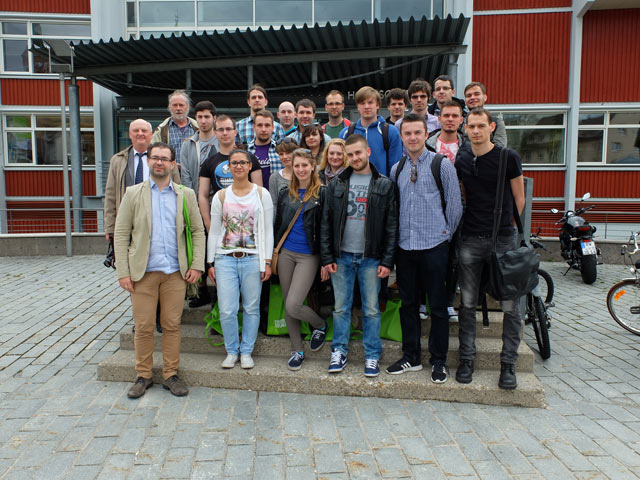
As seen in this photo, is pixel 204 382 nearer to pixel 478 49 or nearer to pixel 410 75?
pixel 410 75

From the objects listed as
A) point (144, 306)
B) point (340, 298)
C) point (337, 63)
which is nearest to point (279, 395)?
point (340, 298)

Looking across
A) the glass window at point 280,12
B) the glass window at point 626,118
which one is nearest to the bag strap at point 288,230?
the glass window at point 280,12

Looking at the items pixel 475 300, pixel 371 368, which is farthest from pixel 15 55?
pixel 475 300

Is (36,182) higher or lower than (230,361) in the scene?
higher

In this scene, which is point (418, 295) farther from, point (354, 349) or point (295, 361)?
point (295, 361)

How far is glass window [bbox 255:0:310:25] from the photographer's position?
13.9 meters

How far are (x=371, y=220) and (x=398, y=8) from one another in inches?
474

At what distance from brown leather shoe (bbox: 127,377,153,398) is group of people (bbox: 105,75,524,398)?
0.5 inches

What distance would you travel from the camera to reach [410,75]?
40.7 feet

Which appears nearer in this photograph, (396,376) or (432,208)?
(432,208)

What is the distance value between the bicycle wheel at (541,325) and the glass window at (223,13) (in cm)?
1255

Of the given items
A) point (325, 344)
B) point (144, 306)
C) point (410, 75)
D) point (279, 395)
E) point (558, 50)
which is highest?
point (558, 50)

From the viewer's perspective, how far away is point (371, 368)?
4016 mm

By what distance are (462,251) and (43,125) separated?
50.7 feet
